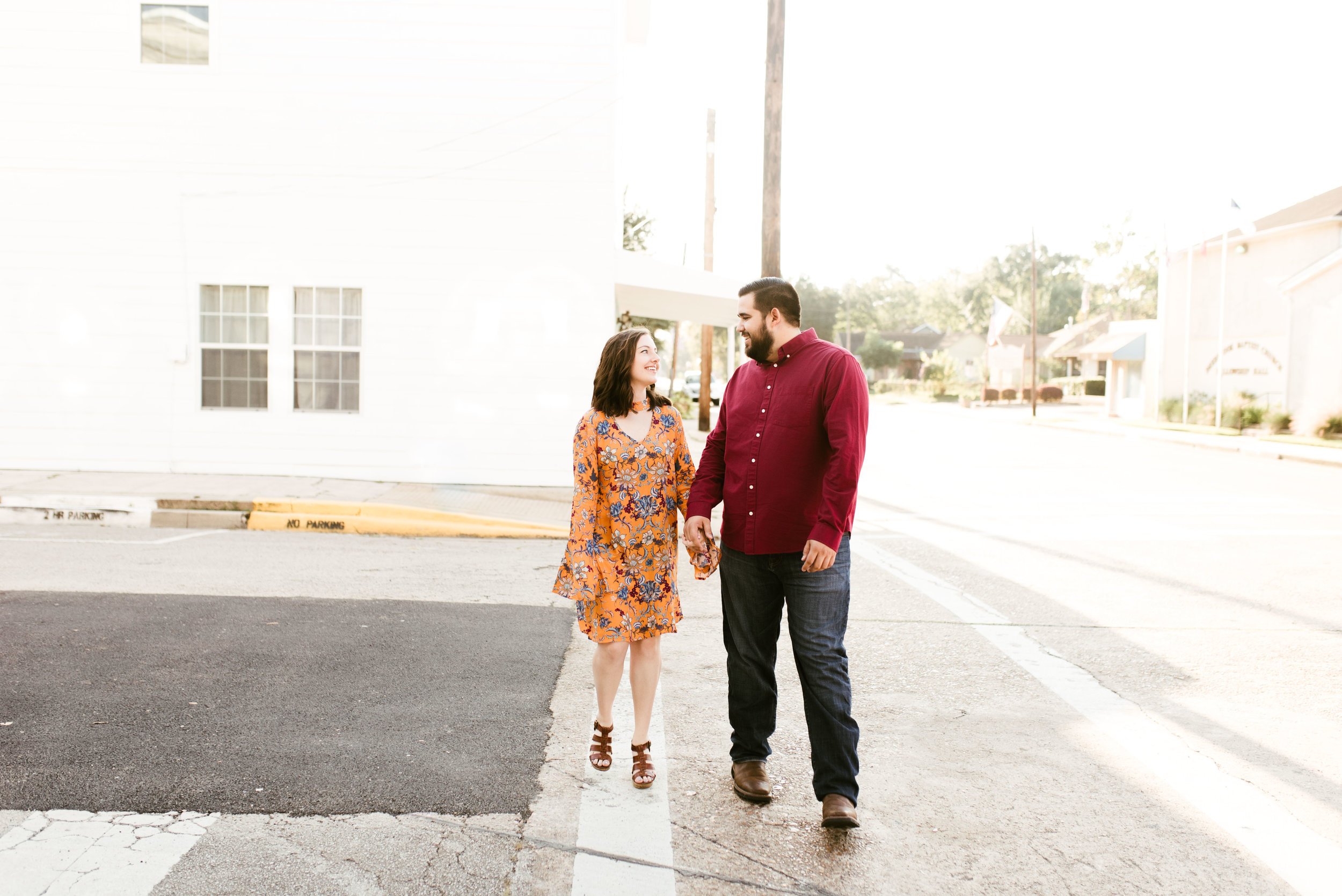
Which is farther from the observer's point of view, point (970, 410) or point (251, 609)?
point (970, 410)

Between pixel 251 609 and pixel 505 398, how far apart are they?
A: 22.3 feet

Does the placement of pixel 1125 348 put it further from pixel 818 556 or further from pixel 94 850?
pixel 94 850

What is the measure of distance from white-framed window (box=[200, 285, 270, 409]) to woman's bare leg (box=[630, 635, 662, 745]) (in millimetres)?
10384

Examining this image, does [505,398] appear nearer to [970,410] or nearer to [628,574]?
[628,574]

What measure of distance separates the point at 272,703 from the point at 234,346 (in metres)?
9.46

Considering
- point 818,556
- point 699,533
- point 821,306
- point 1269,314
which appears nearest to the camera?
point 818,556

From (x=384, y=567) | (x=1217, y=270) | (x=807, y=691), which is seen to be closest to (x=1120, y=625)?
(x=807, y=691)

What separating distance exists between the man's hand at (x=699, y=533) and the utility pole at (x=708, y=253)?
21.9 meters

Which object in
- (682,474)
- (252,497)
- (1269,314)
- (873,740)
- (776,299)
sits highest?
(1269,314)

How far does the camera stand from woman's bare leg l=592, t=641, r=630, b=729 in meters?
4.00

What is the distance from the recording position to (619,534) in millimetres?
3930

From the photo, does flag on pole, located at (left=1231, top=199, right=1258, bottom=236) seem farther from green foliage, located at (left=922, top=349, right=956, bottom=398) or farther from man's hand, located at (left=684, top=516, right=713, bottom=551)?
green foliage, located at (left=922, top=349, right=956, bottom=398)

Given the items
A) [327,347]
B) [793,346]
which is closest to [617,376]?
[793,346]

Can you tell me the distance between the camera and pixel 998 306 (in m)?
51.5
